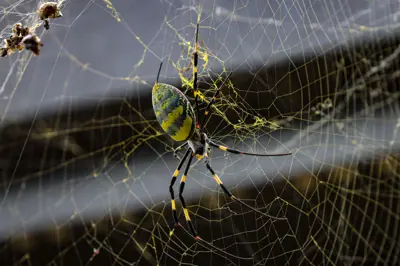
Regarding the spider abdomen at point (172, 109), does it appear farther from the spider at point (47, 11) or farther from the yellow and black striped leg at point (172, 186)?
the spider at point (47, 11)

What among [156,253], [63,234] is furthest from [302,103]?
[63,234]

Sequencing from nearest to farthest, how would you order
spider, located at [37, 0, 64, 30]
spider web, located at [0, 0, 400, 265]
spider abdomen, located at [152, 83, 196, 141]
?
spider, located at [37, 0, 64, 30] < spider abdomen, located at [152, 83, 196, 141] < spider web, located at [0, 0, 400, 265]

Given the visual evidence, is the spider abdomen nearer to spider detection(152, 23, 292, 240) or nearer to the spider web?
spider detection(152, 23, 292, 240)

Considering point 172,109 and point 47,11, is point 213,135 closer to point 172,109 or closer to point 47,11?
point 172,109

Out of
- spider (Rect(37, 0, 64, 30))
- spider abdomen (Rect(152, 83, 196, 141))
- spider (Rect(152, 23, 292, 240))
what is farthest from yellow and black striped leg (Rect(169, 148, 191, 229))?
spider (Rect(37, 0, 64, 30))

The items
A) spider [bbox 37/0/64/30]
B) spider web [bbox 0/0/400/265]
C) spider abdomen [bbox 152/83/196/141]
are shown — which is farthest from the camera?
A: spider web [bbox 0/0/400/265]

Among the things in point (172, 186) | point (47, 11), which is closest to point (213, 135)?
point (172, 186)

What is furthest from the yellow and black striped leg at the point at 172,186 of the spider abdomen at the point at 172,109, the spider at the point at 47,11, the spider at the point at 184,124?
the spider at the point at 47,11

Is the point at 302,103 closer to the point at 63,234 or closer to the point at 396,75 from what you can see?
the point at 396,75
